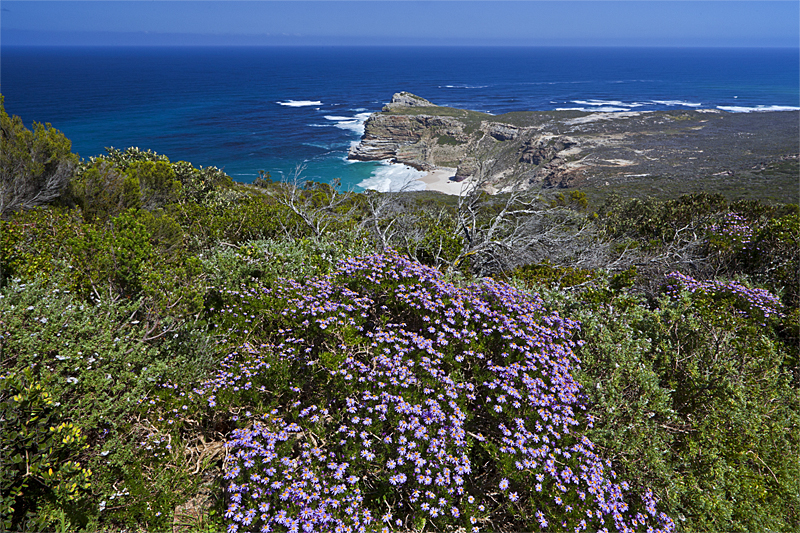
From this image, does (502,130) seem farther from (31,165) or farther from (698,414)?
(698,414)

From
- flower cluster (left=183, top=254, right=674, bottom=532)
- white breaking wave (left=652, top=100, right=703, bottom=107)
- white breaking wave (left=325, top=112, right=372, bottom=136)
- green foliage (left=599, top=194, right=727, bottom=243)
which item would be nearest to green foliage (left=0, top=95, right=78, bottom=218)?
flower cluster (left=183, top=254, right=674, bottom=532)

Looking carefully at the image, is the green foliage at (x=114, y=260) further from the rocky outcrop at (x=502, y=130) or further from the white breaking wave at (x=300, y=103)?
the white breaking wave at (x=300, y=103)

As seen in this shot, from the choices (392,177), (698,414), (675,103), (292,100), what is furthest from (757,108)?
(698,414)

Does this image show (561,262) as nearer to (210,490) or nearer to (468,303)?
(468,303)

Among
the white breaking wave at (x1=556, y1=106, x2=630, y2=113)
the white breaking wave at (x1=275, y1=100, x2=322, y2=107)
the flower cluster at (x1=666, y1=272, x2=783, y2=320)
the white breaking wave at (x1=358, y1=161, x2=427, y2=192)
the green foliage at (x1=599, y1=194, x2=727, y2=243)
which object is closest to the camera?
the flower cluster at (x1=666, y1=272, x2=783, y2=320)

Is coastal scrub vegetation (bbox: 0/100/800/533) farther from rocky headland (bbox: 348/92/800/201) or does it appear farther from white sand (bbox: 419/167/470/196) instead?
white sand (bbox: 419/167/470/196)

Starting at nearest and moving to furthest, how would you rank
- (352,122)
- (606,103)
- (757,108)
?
(352,122), (757,108), (606,103)
